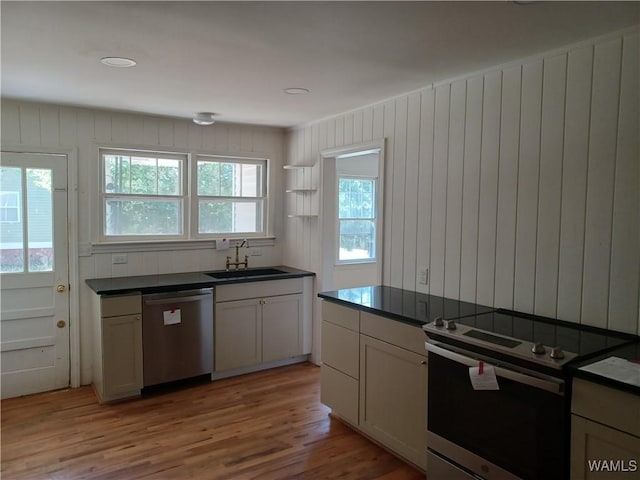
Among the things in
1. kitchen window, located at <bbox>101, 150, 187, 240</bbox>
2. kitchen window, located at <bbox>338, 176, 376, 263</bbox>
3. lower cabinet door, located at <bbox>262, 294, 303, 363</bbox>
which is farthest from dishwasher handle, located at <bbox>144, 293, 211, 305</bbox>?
kitchen window, located at <bbox>338, 176, 376, 263</bbox>

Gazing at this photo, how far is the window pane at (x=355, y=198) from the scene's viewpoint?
5492 mm

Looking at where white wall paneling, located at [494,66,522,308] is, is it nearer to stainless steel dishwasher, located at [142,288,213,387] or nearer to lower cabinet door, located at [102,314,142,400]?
stainless steel dishwasher, located at [142,288,213,387]

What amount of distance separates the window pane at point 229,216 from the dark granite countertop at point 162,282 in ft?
1.72

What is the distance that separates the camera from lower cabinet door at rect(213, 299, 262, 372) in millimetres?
4066

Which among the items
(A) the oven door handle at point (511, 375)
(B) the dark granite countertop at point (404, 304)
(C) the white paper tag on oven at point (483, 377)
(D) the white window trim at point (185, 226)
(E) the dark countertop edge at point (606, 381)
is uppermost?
(D) the white window trim at point (185, 226)

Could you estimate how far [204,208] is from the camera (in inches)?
180

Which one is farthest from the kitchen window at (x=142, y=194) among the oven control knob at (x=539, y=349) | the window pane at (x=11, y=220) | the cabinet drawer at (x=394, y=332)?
the oven control knob at (x=539, y=349)

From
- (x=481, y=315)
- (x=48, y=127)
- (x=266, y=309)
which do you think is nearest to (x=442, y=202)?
(x=481, y=315)

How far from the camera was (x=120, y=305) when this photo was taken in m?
3.56

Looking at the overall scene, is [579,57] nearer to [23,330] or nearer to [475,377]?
[475,377]

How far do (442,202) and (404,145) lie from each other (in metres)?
0.57

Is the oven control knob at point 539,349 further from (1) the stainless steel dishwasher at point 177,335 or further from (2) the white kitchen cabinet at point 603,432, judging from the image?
(1) the stainless steel dishwasher at point 177,335

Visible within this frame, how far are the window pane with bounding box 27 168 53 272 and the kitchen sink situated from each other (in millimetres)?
1368

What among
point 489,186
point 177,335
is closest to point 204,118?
point 177,335
